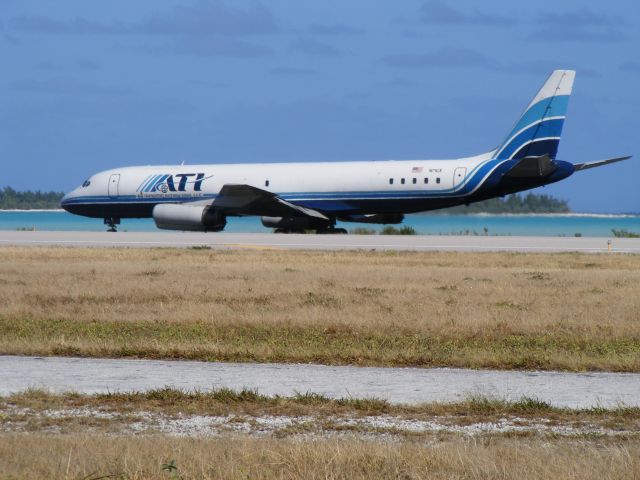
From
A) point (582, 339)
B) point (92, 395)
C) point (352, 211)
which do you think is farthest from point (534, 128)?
point (92, 395)

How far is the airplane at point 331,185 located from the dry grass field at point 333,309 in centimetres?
1383

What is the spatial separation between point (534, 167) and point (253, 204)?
13.7m

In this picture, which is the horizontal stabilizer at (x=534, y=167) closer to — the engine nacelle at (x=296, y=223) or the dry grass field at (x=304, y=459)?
the engine nacelle at (x=296, y=223)

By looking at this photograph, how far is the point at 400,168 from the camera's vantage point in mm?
48281

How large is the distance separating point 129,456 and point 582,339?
9569 millimetres

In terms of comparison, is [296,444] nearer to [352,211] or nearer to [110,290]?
[110,290]

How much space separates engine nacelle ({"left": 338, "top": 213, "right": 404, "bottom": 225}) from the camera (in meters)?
51.6

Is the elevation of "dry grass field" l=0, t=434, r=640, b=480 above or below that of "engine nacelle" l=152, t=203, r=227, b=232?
below

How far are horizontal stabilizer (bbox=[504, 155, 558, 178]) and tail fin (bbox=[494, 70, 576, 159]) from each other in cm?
120

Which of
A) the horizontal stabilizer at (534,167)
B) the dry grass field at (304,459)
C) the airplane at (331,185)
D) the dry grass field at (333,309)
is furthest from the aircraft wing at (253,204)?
the dry grass field at (304,459)

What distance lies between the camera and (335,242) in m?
42.7

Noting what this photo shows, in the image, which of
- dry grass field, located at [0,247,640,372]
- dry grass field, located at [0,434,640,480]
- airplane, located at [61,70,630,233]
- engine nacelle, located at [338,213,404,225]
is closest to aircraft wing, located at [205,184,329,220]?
airplane, located at [61,70,630,233]

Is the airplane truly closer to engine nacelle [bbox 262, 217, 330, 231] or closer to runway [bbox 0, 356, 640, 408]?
engine nacelle [bbox 262, 217, 330, 231]

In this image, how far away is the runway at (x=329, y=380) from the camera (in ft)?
32.9
